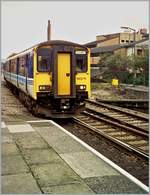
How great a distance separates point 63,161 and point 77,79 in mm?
7137

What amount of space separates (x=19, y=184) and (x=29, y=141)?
3.47 metres

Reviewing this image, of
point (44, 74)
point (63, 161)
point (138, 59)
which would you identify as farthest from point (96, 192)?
point (138, 59)

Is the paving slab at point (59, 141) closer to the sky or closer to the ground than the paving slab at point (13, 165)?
closer to the sky

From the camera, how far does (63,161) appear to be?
7410 mm

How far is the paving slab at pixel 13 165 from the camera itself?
6.62m

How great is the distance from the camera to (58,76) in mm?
13867

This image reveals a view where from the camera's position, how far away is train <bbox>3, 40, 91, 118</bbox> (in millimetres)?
13836

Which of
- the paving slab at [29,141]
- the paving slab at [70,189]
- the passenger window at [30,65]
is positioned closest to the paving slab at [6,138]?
the paving slab at [29,141]

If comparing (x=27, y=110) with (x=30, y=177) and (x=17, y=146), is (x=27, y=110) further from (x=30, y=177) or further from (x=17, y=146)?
(x=30, y=177)

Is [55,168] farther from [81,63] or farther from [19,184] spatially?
[81,63]

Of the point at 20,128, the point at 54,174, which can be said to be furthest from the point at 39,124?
the point at 54,174

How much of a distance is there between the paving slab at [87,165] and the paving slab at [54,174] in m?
0.17

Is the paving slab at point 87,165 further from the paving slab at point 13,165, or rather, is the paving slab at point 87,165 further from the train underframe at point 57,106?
the train underframe at point 57,106

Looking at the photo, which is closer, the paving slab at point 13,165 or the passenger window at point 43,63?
the paving slab at point 13,165
